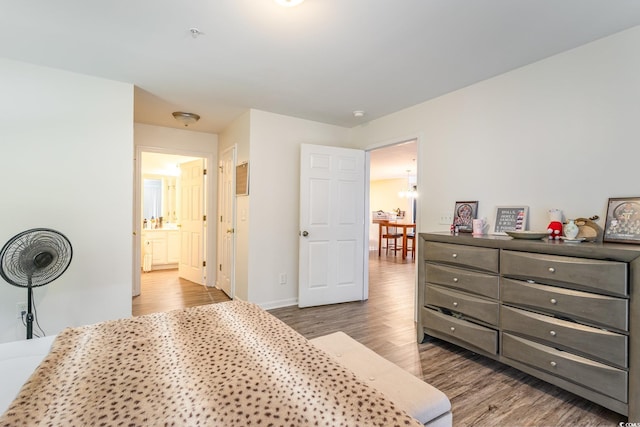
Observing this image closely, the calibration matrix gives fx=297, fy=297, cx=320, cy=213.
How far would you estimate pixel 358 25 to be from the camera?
188cm

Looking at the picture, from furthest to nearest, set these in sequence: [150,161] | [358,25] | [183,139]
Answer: [150,161], [183,139], [358,25]

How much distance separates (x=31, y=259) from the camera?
2.12 metres

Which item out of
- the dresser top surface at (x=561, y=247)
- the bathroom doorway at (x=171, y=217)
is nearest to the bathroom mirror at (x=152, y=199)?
the bathroom doorway at (x=171, y=217)

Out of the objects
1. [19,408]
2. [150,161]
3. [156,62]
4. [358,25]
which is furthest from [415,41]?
[150,161]

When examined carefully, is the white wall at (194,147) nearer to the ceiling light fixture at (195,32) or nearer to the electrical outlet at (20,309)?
the electrical outlet at (20,309)

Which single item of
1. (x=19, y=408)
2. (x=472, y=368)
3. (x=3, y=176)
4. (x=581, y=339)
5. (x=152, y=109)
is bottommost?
(x=472, y=368)

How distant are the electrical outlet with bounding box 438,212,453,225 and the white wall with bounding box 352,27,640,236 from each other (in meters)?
0.05

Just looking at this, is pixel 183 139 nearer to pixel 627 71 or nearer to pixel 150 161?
pixel 150 161

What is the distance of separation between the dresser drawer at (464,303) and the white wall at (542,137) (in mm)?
743

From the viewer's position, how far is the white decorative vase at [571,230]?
191cm

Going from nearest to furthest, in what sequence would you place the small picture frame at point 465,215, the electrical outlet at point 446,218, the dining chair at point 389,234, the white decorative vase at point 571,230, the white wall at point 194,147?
the white decorative vase at point 571,230 → the small picture frame at point 465,215 → the electrical outlet at point 446,218 → the white wall at point 194,147 → the dining chair at point 389,234

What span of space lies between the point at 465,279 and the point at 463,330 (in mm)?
398

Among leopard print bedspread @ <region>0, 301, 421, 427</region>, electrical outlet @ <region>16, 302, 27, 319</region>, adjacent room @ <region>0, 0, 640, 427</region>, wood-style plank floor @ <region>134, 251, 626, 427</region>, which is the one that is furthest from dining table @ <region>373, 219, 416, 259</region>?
electrical outlet @ <region>16, 302, 27, 319</region>

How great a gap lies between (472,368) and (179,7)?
3.11m
